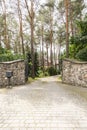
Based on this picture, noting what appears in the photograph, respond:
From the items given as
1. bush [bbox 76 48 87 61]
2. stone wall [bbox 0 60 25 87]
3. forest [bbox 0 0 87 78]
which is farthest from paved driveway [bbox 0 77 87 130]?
forest [bbox 0 0 87 78]

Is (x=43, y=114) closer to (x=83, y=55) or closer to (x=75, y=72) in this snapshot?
(x=75, y=72)

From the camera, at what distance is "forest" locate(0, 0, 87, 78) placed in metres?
14.6

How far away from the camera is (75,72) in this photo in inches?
454

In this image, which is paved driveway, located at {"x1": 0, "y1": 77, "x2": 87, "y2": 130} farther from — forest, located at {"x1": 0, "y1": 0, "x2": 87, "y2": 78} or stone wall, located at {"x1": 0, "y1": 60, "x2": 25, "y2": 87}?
forest, located at {"x1": 0, "y1": 0, "x2": 87, "y2": 78}

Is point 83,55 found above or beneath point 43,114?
above

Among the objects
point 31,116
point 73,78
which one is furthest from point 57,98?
point 73,78

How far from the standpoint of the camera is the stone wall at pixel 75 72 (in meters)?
10.9

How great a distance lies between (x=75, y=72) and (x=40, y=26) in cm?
1707

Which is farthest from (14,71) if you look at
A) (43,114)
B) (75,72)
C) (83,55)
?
(43,114)

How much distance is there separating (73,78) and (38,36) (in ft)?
61.0

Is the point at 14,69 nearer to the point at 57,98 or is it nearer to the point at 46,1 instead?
the point at 57,98

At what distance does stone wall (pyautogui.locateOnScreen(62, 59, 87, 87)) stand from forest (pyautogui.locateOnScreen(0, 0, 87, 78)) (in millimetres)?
650

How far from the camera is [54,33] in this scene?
28.6m

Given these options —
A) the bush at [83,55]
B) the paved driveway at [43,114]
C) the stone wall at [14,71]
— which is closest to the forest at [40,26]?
the bush at [83,55]
